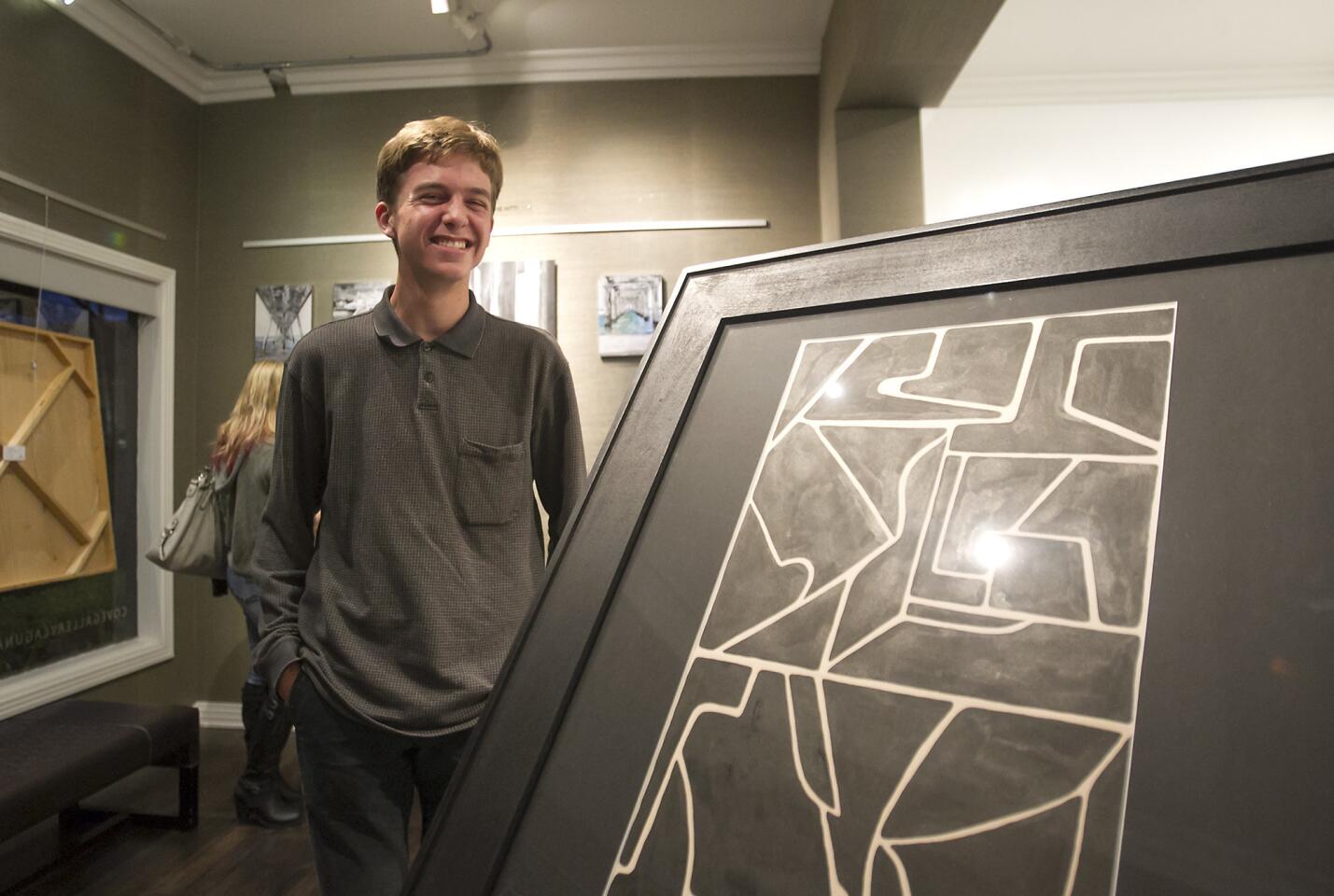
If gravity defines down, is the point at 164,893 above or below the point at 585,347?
below

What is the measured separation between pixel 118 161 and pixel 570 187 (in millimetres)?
1702

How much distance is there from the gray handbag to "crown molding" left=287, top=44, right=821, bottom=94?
5.94ft

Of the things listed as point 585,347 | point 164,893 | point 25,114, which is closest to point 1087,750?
point 164,893

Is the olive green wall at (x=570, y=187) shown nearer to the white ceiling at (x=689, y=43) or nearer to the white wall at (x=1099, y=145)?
the white ceiling at (x=689, y=43)

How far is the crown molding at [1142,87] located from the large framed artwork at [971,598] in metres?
3.08

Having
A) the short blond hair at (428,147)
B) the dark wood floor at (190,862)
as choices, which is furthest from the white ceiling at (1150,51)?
the dark wood floor at (190,862)

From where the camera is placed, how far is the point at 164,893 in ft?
6.29

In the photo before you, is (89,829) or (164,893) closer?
(164,893)

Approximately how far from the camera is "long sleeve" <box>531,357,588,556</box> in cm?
109

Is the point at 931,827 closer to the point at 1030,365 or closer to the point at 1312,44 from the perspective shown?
the point at 1030,365

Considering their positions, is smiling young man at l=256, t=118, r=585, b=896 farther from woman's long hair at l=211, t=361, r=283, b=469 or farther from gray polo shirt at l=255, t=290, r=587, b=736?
woman's long hair at l=211, t=361, r=283, b=469

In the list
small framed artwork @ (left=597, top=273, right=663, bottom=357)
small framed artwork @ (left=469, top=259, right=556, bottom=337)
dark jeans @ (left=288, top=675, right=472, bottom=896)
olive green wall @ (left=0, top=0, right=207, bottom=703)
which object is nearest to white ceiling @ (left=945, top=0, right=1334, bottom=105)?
small framed artwork @ (left=597, top=273, right=663, bottom=357)

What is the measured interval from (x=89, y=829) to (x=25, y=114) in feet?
7.47

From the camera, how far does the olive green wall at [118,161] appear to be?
2.49 metres
